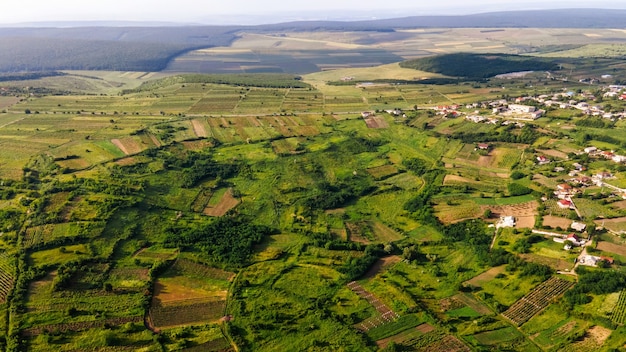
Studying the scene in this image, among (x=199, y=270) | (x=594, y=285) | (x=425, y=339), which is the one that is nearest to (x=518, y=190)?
(x=594, y=285)

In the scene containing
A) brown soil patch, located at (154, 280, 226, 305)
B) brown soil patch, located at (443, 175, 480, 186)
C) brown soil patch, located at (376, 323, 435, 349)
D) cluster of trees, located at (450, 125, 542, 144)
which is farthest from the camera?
cluster of trees, located at (450, 125, 542, 144)

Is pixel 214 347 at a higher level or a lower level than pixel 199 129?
lower

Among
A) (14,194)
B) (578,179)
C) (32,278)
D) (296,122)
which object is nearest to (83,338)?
(32,278)

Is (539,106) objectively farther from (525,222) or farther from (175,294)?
(175,294)

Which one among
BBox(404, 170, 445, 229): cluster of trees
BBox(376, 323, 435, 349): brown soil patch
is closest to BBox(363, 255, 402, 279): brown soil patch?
BBox(376, 323, 435, 349): brown soil patch

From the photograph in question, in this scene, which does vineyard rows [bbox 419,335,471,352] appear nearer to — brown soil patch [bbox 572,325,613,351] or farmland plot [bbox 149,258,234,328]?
brown soil patch [bbox 572,325,613,351]

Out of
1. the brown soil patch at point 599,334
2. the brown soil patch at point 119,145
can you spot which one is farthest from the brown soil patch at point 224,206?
the brown soil patch at point 599,334
